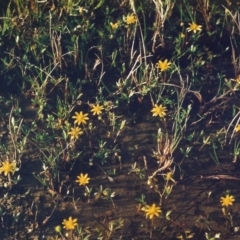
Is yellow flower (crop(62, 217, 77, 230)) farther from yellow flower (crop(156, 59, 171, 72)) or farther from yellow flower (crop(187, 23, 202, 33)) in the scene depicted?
yellow flower (crop(187, 23, 202, 33))

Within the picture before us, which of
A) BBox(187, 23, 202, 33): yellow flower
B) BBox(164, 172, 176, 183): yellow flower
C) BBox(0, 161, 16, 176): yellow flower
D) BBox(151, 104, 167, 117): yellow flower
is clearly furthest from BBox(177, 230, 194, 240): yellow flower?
BBox(187, 23, 202, 33): yellow flower

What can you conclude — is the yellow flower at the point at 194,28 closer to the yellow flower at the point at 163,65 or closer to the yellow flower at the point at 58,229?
the yellow flower at the point at 163,65

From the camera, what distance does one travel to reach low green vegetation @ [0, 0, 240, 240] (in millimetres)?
2977

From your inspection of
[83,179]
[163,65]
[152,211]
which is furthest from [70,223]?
[163,65]

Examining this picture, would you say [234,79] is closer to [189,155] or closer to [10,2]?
[189,155]

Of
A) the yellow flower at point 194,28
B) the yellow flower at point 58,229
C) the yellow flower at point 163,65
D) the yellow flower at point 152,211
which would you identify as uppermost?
the yellow flower at point 194,28

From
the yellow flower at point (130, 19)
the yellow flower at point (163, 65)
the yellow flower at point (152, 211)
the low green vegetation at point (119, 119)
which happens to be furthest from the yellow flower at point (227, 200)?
the yellow flower at point (130, 19)

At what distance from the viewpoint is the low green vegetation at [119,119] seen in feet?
9.77

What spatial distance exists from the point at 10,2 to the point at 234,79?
5.17 ft

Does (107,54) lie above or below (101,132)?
above

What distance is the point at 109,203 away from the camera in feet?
9.93

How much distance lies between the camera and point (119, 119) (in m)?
3.29

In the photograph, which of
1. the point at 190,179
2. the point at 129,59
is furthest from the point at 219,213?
the point at 129,59

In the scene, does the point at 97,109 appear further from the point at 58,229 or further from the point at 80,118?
the point at 58,229
